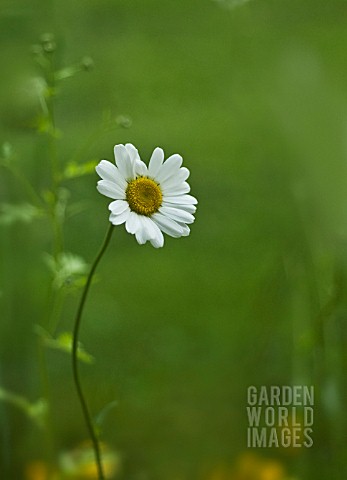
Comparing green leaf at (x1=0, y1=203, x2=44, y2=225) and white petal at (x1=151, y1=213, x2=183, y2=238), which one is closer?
white petal at (x1=151, y1=213, x2=183, y2=238)

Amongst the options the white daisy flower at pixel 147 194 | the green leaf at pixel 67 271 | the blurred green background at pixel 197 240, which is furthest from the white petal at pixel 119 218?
the blurred green background at pixel 197 240

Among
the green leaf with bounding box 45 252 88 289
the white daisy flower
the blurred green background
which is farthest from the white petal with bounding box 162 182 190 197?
the blurred green background

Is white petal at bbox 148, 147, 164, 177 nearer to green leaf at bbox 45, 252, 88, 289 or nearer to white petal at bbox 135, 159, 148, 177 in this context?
white petal at bbox 135, 159, 148, 177

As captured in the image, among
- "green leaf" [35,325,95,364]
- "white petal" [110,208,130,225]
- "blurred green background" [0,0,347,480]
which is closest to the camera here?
"white petal" [110,208,130,225]

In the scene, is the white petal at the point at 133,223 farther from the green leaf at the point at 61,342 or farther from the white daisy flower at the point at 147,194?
the green leaf at the point at 61,342

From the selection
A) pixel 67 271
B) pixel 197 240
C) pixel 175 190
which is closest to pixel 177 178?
pixel 175 190

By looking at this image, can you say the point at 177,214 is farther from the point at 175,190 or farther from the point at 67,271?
the point at 67,271

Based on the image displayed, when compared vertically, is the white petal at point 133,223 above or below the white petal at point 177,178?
below
